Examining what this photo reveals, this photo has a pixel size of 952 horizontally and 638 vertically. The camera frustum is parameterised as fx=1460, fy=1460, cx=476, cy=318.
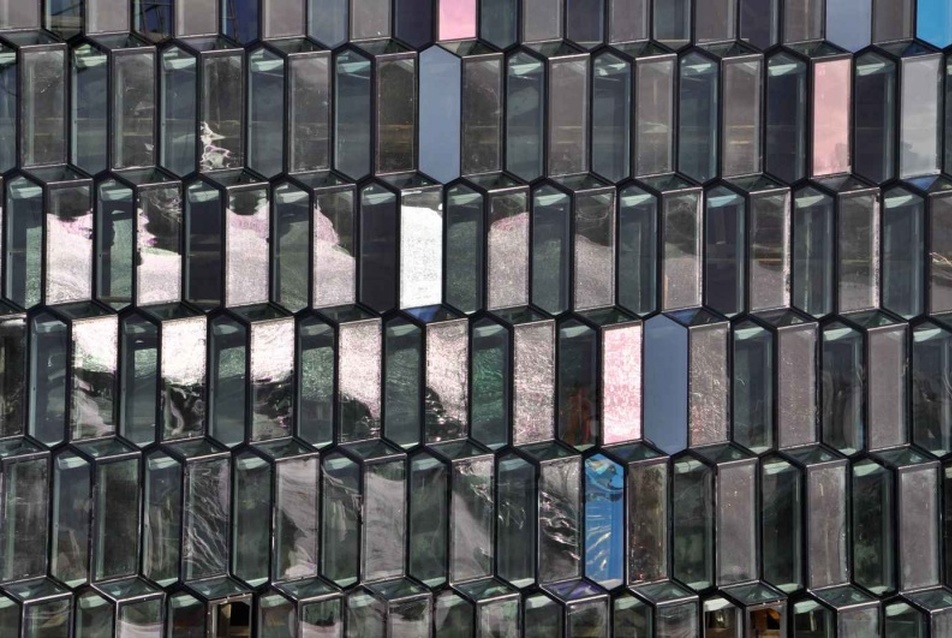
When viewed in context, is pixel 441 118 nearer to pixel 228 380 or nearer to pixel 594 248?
pixel 594 248

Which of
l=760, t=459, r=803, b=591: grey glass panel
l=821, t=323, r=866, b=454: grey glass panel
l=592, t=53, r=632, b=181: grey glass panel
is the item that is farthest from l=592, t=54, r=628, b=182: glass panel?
l=760, t=459, r=803, b=591: grey glass panel

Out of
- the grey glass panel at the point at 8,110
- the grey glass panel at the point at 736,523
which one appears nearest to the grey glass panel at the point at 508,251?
the grey glass panel at the point at 736,523

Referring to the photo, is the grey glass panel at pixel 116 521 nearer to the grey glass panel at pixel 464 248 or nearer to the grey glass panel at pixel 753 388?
the grey glass panel at pixel 464 248

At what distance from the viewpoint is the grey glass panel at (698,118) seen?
15.4m

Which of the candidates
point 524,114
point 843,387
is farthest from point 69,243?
point 843,387

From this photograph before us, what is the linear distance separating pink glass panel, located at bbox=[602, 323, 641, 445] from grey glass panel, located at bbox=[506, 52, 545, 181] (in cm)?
196

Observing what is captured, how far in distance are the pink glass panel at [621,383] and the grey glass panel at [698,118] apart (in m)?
1.80

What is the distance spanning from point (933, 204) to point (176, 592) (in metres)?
8.97

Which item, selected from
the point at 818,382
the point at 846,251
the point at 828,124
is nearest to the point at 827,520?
the point at 818,382

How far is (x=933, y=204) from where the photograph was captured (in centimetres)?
1538

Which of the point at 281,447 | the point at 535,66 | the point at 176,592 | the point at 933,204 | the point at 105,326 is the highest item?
the point at 535,66

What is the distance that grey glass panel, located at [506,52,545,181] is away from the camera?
15.4m

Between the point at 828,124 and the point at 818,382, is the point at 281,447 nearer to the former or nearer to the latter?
the point at 818,382

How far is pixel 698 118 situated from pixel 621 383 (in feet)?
9.57
